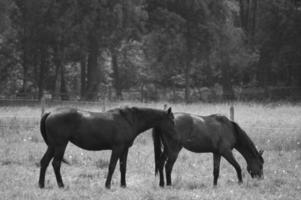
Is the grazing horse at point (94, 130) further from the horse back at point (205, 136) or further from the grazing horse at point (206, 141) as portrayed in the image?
the horse back at point (205, 136)

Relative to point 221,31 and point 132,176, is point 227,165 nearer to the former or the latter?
point 132,176

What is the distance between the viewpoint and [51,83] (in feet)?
153

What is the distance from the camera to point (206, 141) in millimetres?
11297

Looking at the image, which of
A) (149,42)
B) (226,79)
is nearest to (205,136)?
(149,42)

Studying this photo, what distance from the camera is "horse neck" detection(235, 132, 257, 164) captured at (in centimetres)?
1168

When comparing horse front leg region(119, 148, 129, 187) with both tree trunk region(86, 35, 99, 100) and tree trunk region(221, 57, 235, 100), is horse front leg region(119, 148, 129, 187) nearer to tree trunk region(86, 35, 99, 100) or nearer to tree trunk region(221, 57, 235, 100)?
tree trunk region(86, 35, 99, 100)

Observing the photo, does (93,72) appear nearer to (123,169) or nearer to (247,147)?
(247,147)

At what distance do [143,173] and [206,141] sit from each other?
1724mm

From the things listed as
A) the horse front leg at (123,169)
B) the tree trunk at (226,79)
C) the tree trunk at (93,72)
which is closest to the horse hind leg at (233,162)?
the horse front leg at (123,169)

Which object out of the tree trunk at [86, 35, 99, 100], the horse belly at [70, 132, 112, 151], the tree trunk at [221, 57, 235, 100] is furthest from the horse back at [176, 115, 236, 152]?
the tree trunk at [221, 57, 235, 100]

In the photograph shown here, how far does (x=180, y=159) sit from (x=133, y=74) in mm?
39862

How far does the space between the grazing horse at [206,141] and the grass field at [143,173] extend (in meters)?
0.35

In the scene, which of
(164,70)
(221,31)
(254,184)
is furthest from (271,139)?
(164,70)

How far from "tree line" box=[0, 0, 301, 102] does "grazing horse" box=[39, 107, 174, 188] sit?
63.9 feet
